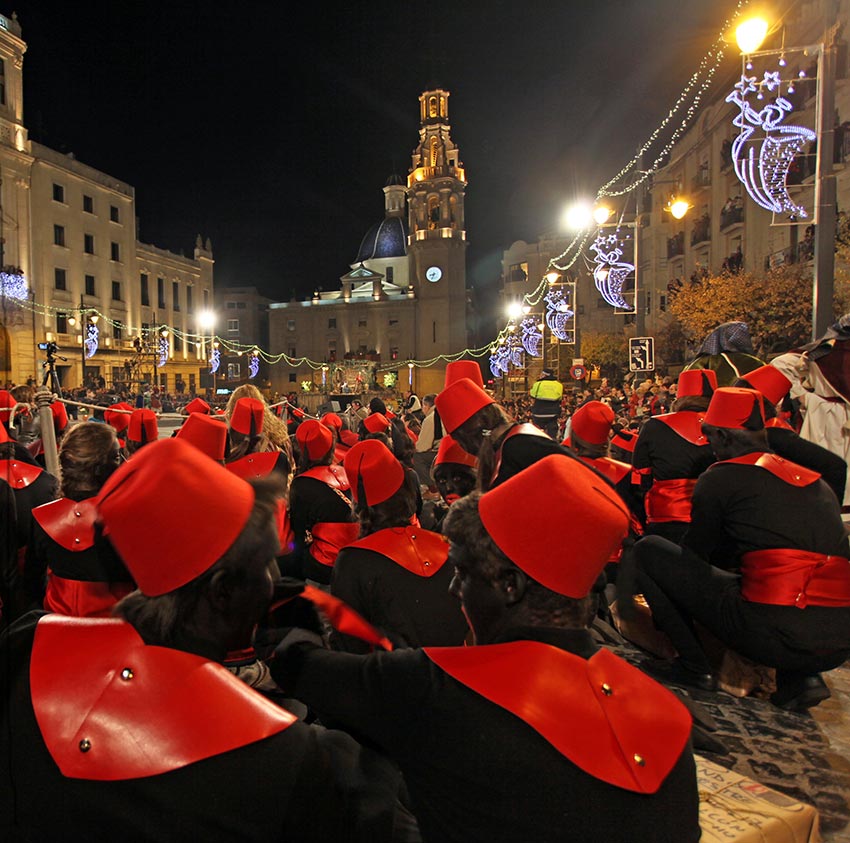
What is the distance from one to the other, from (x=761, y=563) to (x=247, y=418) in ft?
14.0

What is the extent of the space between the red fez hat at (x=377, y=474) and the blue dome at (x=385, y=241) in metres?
87.1

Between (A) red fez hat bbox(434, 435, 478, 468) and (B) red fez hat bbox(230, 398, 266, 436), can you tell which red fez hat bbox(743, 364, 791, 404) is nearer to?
(A) red fez hat bbox(434, 435, 478, 468)

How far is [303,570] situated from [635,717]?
406cm

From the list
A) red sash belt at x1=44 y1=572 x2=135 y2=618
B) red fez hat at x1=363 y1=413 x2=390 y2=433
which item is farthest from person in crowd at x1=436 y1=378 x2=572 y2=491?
red fez hat at x1=363 y1=413 x2=390 y2=433

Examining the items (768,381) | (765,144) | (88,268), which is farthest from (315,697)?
(88,268)

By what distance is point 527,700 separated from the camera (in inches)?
58.1

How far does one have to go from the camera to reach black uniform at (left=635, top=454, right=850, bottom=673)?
145 inches

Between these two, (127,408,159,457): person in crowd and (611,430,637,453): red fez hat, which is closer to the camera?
(127,408,159,457): person in crowd

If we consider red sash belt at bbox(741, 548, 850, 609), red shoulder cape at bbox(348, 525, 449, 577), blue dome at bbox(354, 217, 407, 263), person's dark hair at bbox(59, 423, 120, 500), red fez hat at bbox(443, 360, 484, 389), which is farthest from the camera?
blue dome at bbox(354, 217, 407, 263)

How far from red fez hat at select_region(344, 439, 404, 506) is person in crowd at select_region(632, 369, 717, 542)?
113 inches

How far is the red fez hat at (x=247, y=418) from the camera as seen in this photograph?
591 cm

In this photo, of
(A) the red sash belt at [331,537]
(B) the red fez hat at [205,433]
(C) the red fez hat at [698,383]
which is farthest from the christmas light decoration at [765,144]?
(B) the red fez hat at [205,433]

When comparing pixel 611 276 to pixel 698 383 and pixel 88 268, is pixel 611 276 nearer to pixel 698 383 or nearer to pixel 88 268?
pixel 698 383

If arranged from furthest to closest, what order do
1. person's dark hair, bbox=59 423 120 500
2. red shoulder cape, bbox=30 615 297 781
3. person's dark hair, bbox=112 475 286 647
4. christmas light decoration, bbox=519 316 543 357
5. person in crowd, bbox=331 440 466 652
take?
christmas light decoration, bbox=519 316 543 357 → person's dark hair, bbox=59 423 120 500 → person in crowd, bbox=331 440 466 652 → person's dark hair, bbox=112 475 286 647 → red shoulder cape, bbox=30 615 297 781
